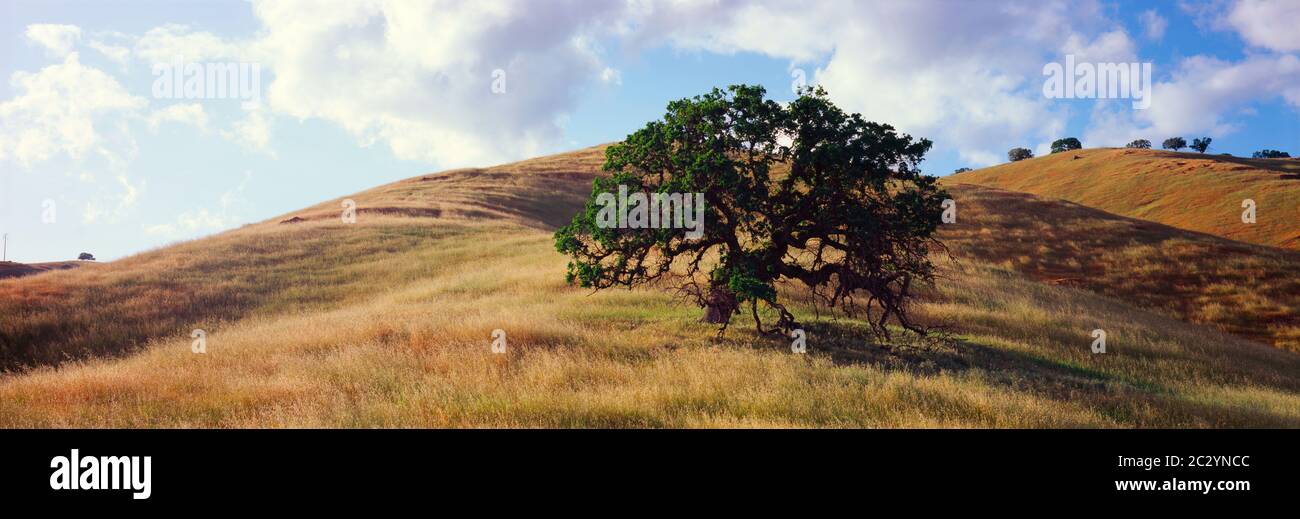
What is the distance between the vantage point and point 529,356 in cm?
1371

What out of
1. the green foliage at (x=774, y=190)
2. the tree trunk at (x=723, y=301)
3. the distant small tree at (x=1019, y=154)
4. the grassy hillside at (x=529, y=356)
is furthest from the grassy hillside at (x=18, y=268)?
the distant small tree at (x=1019, y=154)

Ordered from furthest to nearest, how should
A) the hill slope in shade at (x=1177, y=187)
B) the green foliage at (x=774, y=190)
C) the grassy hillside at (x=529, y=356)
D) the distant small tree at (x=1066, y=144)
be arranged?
the distant small tree at (x=1066, y=144)
the hill slope in shade at (x=1177, y=187)
the green foliage at (x=774, y=190)
the grassy hillside at (x=529, y=356)

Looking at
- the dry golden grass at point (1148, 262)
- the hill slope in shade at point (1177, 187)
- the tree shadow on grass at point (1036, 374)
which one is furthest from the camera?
the hill slope in shade at point (1177, 187)

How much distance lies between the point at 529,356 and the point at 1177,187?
3662 inches

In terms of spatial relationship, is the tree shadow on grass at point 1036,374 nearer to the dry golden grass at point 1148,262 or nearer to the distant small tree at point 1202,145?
the dry golden grass at point 1148,262

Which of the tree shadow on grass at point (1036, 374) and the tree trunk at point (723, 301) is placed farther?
the tree trunk at point (723, 301)

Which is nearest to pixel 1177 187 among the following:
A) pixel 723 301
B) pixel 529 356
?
pixel 723 301

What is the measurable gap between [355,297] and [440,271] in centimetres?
503

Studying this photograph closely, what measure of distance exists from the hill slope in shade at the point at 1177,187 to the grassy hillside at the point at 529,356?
4404 cm

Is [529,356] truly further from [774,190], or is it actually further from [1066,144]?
[1066,144]

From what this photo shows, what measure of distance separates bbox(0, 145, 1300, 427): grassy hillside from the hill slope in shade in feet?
145

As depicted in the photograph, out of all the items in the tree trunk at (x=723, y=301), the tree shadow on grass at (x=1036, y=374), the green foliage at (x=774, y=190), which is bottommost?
the tree shadow on grass at (x=1036, y=374)

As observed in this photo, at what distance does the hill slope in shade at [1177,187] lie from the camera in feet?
214

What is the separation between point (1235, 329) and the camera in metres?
32.2
